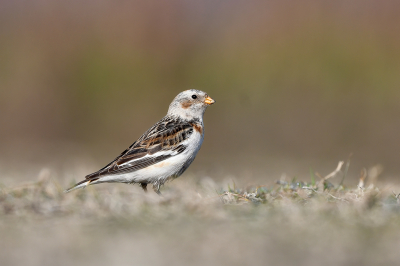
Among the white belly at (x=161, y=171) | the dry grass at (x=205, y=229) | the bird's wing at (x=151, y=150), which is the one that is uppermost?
the bird's wing at (x=151, y=150)

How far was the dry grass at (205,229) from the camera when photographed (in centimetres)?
348

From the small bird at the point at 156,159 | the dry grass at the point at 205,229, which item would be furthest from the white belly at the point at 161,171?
the dry grass at the point at 205,229

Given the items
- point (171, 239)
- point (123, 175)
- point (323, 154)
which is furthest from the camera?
point (323, 154)

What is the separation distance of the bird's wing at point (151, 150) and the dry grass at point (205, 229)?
30.9 inches

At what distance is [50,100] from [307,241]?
12.2 m

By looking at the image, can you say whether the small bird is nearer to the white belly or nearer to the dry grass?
the white belly

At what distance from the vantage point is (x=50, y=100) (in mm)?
14859

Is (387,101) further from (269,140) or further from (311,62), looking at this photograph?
(269,140)

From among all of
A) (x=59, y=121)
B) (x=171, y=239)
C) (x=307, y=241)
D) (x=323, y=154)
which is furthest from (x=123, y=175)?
(x=59, y=121)

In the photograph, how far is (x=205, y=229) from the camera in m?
4.05

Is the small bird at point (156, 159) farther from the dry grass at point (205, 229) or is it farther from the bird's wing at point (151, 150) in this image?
the dry grass at point (205, 229)

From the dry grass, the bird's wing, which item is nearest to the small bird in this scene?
the bird's wing

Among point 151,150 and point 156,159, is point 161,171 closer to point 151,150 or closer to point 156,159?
point 156,159

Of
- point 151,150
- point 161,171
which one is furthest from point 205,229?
point 151,150
